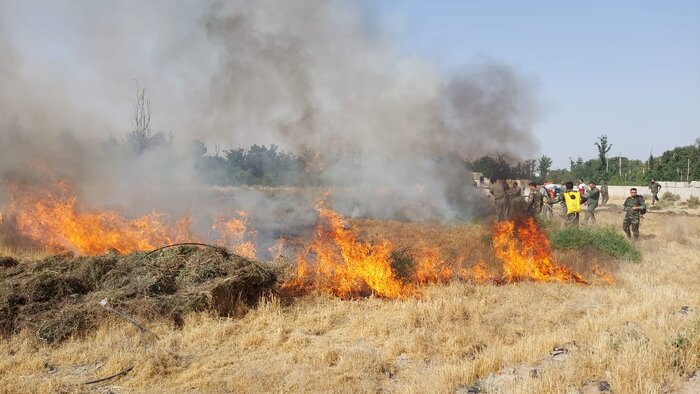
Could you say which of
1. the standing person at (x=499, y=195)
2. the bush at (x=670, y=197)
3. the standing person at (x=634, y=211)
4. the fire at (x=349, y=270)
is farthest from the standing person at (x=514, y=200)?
the bush at (x=670, y=197)

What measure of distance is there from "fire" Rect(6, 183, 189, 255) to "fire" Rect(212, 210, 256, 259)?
98 cm

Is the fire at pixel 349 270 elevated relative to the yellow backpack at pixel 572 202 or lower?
lower

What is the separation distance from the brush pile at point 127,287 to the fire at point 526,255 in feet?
15.5

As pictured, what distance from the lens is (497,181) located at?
15359mm

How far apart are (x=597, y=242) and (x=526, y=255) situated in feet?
8.02

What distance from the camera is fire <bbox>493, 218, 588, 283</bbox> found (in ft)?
32.0

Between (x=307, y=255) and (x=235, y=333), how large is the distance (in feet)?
10.9

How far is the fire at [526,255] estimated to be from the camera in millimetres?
9742

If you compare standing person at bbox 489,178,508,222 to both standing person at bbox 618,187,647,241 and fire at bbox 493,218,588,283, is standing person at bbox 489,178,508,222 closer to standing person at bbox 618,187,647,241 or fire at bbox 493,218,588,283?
fire at bbox 493,218,588,283

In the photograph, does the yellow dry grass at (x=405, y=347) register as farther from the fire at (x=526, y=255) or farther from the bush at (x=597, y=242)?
the bush at (x=597, y=242)

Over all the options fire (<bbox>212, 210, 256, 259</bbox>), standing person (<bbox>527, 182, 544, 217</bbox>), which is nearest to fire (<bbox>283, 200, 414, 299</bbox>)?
fire (<bbox>212, 210, 256, 259</bbox>)

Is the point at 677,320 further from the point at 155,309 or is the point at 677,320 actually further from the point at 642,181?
the point at 642,181

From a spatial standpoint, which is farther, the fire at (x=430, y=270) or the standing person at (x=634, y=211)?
the standing person at (x=634, y=211)

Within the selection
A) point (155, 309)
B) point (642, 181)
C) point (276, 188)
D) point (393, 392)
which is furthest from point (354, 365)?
point (642, 181)
